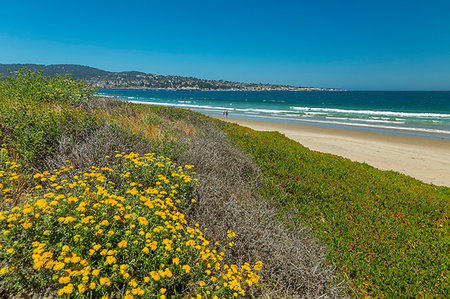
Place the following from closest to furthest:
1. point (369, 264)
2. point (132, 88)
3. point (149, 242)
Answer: point (149, 242), point (369, 264), point (132, 88)

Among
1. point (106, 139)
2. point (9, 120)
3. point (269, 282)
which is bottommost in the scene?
point (269, 282)

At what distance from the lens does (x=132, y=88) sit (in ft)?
563

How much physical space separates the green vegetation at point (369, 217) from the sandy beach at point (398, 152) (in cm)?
572

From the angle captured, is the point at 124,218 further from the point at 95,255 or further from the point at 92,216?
the point at 95,255

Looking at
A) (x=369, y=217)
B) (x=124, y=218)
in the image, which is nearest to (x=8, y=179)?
(x=124, y=218)

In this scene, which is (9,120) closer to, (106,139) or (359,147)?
(106,139)

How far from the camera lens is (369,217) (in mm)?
5727

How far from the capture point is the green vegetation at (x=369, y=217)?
13.6 ft

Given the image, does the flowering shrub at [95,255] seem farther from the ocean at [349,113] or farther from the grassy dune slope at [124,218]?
the ocean at [349,113]

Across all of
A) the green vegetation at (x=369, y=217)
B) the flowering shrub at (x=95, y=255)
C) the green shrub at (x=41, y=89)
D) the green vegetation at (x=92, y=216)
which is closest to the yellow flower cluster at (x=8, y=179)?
the green vegetation at (x=92, y=216)

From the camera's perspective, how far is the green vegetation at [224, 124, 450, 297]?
13.6 feet

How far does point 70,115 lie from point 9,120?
112 cm

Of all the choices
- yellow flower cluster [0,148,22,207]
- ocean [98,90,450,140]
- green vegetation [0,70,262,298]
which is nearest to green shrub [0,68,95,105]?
green vegetation [0,70,262,298]

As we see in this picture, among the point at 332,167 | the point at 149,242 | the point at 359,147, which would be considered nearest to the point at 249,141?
the point at 332,167
